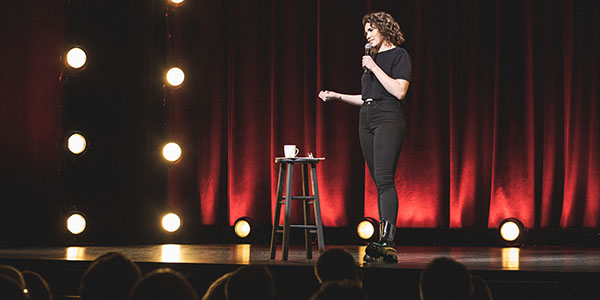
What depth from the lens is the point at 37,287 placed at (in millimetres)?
967

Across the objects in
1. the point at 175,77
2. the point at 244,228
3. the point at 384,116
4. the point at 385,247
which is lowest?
the point at 244,228

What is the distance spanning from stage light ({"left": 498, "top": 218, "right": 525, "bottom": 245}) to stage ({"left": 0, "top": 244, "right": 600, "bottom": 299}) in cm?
68

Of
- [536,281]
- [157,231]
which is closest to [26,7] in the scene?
[157,231]

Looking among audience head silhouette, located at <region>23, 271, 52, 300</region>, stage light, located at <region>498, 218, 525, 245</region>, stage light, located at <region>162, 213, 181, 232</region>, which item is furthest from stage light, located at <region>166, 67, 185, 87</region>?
audience head silhouette, located at <region>23, 271, 52, 300</region>

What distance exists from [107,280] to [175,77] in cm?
379

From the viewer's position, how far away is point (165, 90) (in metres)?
4.55

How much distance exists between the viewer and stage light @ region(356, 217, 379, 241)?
4320mm

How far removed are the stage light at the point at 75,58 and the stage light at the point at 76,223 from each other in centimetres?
104

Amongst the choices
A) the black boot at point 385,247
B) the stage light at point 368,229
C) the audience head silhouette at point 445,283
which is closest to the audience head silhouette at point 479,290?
the audience head silhouette at point 445,283

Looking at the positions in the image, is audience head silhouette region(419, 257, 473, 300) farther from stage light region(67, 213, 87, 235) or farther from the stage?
stage light region(67, 213, 87, 235)

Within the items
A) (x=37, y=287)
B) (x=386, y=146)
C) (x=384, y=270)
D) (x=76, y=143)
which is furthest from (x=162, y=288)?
(x=76, y=143)

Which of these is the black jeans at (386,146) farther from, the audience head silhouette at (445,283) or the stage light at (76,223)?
the stage light at (76,223)

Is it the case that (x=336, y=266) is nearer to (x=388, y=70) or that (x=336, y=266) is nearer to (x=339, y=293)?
(x=339, y=293)

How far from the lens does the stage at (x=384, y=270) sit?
97.2 inches
